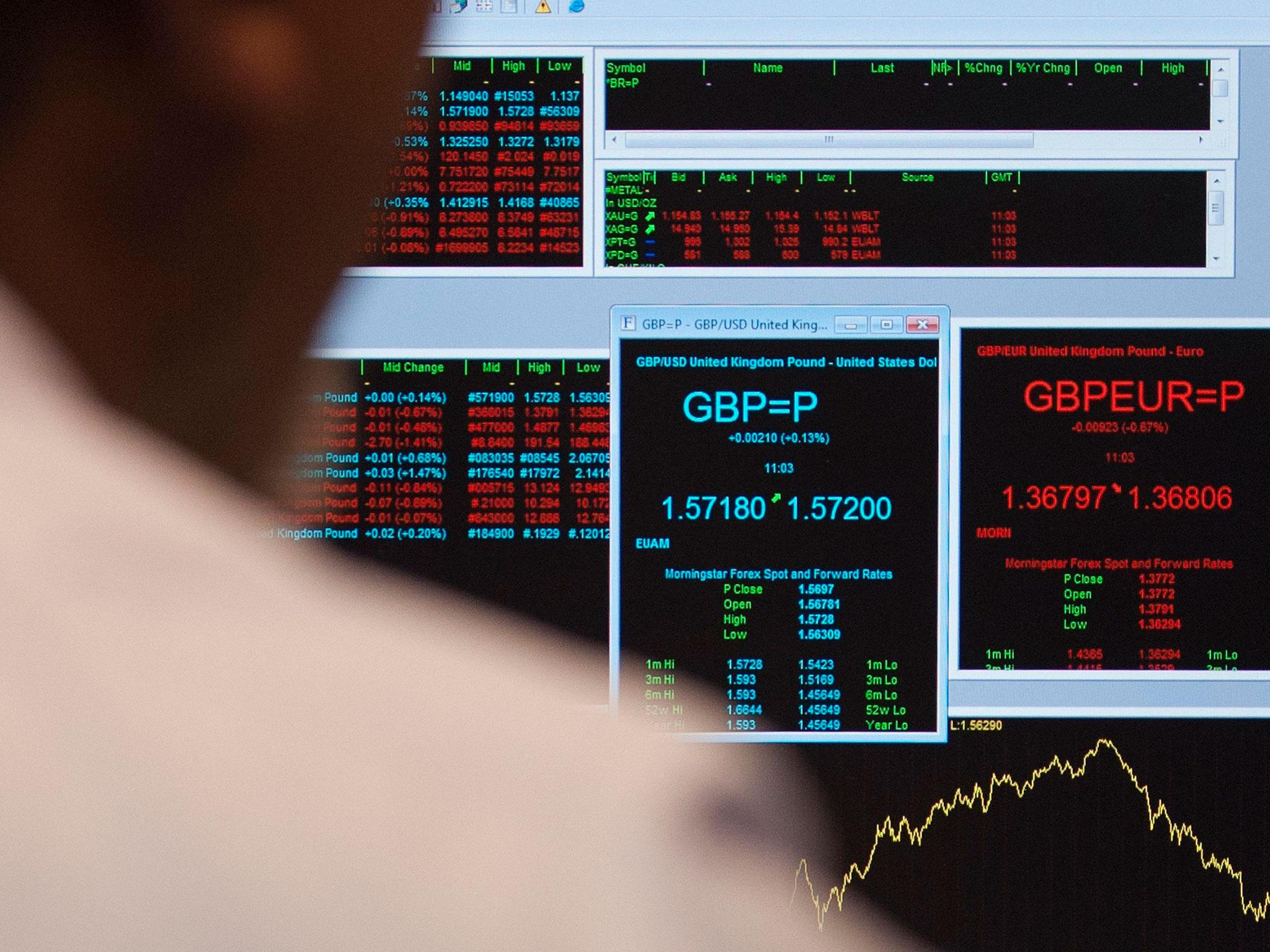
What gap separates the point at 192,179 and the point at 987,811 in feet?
3.14

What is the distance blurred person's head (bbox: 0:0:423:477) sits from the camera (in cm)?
31

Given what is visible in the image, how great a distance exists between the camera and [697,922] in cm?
39

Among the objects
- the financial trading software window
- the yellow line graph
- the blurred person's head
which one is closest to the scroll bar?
the financial trading software window

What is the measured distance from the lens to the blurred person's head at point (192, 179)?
31 cm

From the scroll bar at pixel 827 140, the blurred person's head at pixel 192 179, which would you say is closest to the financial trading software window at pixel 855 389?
the scroll bar at pixel 827 140

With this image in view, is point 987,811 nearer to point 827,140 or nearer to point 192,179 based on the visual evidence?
point 827,140

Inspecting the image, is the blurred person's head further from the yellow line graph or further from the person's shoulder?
the yellow line graph

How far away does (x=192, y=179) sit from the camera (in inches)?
12.9

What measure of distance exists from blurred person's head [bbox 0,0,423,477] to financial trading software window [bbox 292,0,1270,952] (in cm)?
74

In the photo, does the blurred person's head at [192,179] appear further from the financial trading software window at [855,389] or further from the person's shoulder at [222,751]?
the financial trading software window at [855,389]

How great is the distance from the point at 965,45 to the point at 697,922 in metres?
0.90

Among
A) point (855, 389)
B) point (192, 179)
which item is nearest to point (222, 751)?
point (192, 179)

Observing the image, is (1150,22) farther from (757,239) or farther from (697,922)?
(697,922)

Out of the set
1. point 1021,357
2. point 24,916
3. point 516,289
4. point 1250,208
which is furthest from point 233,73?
point 1250,208
